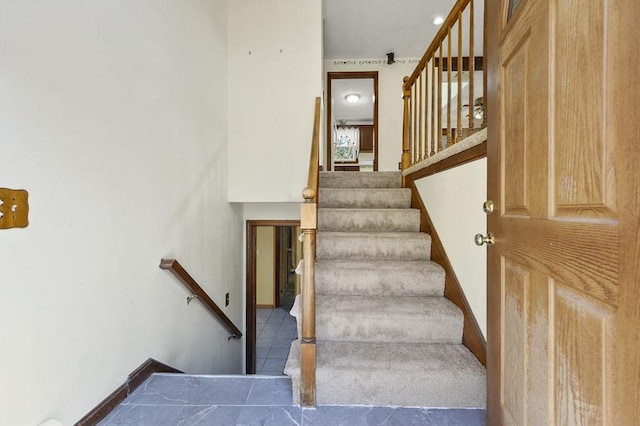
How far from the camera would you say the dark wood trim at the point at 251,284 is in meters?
3.86

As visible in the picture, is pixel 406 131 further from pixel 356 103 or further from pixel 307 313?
pixel 356 103

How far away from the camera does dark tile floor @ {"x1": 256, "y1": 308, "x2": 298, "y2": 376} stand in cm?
427

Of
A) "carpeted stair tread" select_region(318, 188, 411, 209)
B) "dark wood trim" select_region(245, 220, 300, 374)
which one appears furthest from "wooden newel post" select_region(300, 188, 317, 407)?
"dark wood trim" select_region(245, 220, 300, 374)

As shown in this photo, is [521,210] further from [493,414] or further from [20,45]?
[20,45]

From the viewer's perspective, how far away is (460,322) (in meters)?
1.72

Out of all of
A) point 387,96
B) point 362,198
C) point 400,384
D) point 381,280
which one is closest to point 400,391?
point 400,384

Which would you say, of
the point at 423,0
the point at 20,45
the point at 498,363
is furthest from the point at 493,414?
the point at 423,0

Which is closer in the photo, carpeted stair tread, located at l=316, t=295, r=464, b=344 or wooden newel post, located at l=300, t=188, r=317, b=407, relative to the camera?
wooden newel post, located at l=300, t=188, r=317, b=407

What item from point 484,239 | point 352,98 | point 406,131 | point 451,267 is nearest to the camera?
point 484,239

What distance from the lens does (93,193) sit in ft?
4.42

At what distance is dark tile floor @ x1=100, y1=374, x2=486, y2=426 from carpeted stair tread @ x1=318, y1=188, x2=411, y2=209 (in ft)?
5.67

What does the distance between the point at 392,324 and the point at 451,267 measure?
549 millimetres

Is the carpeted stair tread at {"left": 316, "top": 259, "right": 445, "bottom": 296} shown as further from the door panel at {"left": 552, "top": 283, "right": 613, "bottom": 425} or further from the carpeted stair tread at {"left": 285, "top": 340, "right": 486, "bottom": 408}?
the door panel at {"left": 552, "top": 283, "right": 613, "bottom": 425}

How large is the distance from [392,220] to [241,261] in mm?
2093
